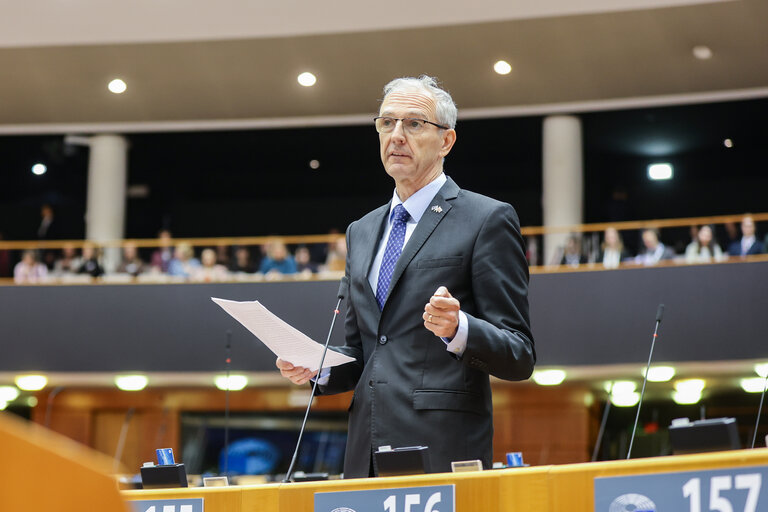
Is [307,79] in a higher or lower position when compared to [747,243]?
higher

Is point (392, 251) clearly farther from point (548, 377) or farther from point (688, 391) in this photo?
point (688, 391)

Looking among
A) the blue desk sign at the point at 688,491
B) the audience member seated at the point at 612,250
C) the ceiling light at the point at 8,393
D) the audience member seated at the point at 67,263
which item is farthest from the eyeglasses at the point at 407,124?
the ceiling light at the point at 8,393

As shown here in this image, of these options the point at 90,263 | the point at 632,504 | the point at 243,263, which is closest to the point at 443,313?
the point at 632,504

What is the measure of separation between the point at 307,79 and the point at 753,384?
21.3 ft

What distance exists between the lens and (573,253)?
37.8 ft

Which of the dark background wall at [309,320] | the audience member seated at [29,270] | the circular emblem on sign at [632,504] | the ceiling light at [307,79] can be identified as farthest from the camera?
the ceiling light at [307,79]

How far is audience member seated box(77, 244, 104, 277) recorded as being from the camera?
12.3m

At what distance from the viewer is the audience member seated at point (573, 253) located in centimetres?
1139

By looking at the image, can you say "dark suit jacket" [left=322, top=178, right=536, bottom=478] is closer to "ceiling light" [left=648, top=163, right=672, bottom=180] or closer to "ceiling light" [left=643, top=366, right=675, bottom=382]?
"ceiling light" [left=643, top=366, right=675, bottom=382]

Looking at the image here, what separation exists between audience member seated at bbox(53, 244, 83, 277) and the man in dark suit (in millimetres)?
10212

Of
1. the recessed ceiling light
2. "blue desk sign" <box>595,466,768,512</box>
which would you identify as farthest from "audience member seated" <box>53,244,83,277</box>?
"blue desk sign" <box>595,466,768,512</box>

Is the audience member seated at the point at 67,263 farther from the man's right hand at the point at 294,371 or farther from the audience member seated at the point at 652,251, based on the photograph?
the man's right hand at the point at 294,371

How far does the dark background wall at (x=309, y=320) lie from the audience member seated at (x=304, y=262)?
1.11 feet

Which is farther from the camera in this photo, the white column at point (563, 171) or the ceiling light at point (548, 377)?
the white column at point (563, 171)
